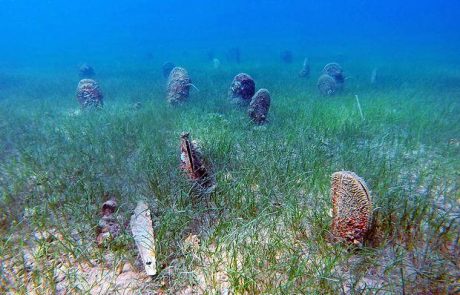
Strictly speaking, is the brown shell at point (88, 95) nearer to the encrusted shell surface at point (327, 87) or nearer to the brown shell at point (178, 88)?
the brown shell at point (178, 88)

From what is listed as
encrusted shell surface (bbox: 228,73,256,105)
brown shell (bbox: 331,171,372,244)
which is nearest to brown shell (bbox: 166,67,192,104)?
encrusted shell surface (bbox: 228,73,256,105)

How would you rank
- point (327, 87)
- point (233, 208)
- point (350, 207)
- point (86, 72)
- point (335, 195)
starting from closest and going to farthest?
point (350, 207) → point (335, 195) → point (233, 208) → point (327, 87) → point (86, 72)

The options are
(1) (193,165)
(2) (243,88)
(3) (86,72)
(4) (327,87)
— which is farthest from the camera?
(3) (86,72)

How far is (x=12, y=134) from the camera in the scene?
7.32m

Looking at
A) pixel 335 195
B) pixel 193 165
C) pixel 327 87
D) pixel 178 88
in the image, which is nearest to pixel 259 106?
pixel 193 165

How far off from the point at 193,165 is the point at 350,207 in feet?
7.05

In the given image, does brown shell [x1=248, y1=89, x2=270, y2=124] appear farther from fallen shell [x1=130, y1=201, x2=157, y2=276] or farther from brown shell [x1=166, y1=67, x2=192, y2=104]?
fallen shell [x1=130, y1=201, x2=157, y2=276]

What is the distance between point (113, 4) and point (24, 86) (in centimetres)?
18855

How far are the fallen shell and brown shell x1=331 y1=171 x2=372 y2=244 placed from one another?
193cm

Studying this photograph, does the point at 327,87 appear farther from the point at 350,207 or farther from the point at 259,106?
the point at 350,207

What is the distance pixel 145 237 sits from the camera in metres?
2.99

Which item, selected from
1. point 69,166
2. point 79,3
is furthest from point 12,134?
point 79,3

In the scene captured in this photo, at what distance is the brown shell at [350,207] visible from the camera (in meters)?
2.74

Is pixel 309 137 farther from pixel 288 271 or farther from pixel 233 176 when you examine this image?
pixel 288 271
